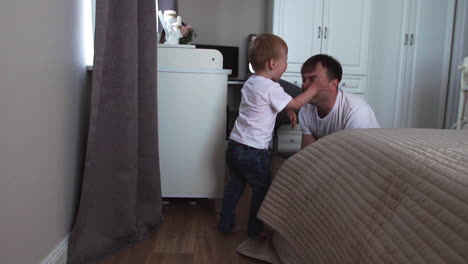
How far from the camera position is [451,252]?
1.43ft

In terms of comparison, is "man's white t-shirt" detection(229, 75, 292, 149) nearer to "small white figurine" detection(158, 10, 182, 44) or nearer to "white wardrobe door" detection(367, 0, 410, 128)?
"small white figurine" detection(158, 10, 182, 44)

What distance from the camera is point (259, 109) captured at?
1450mm

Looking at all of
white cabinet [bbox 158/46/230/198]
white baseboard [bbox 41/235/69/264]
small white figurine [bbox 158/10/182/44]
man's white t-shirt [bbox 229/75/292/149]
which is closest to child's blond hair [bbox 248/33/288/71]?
man's white t-shirt [bbox 229/75/292/149]

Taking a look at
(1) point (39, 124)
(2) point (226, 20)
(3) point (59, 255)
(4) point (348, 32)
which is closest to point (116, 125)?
(1) point (39, 124)

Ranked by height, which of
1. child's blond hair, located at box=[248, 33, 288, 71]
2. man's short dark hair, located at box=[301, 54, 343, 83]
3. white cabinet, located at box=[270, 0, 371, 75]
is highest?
white cabinet, located at box=[270, 0, 371, 75]

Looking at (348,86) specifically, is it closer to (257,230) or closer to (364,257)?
(257,230)

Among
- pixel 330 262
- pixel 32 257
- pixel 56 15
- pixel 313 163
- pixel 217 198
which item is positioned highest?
pixel 56 15

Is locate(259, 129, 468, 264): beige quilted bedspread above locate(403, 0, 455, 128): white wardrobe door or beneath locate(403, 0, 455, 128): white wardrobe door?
beneath

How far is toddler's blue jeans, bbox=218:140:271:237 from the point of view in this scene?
1.44 metres

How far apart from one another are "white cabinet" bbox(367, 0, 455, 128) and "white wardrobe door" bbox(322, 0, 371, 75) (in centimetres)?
17

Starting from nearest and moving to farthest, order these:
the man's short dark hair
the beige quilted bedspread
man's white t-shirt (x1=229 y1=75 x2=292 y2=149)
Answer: the beige quilted bedspread < man's white t-shirt (x1=229 y1=75 x2=292 y2=149) < the man's short dark hair

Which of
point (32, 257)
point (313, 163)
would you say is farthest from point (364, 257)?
point (32, 257)

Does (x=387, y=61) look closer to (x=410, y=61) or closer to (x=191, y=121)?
(x=410, y=61)

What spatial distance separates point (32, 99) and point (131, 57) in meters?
0.42
